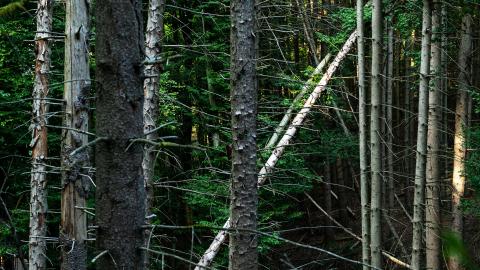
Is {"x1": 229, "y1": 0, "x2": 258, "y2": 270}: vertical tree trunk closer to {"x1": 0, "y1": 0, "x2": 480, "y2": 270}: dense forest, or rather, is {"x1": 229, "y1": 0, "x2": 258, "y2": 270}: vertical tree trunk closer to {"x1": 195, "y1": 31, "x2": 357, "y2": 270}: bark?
{"x1": 0, "y1": 0, "x2": 480, "y2": 270}: dense forest

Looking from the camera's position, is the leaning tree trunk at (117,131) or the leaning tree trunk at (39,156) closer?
the leaning tree trunk at (117,131)

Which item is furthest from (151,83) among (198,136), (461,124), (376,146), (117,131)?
(198,136)

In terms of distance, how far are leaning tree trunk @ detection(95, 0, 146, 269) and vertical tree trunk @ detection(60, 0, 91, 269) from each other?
358cm

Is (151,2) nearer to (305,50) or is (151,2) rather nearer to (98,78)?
(98,78)

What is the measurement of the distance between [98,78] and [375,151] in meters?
5.76

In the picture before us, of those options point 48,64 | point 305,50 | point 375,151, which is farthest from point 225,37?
point 305,50

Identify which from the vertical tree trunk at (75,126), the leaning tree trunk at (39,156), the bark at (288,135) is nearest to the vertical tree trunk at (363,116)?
the bark at (288,135)

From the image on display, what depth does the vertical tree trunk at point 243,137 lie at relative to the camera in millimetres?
5336

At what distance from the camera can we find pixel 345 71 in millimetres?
13891

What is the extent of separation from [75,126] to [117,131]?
395 cm

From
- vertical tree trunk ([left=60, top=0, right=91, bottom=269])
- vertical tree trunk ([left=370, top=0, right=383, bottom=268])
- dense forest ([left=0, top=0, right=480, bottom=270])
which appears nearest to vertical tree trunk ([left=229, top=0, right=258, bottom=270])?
dense forest ([left=0, top=0, right=480, bottom=270])

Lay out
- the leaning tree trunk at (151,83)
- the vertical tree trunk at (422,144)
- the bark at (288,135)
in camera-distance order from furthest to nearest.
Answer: the bark at (288,135), the vertical tree trunk at (422,144), the leaning tree trunk at (151,83)

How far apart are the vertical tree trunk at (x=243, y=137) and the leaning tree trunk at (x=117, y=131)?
2594 millimetres

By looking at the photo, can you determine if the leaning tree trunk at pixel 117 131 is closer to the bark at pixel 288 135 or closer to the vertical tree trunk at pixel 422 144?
the vertical tree trunk at pixel 422 144
